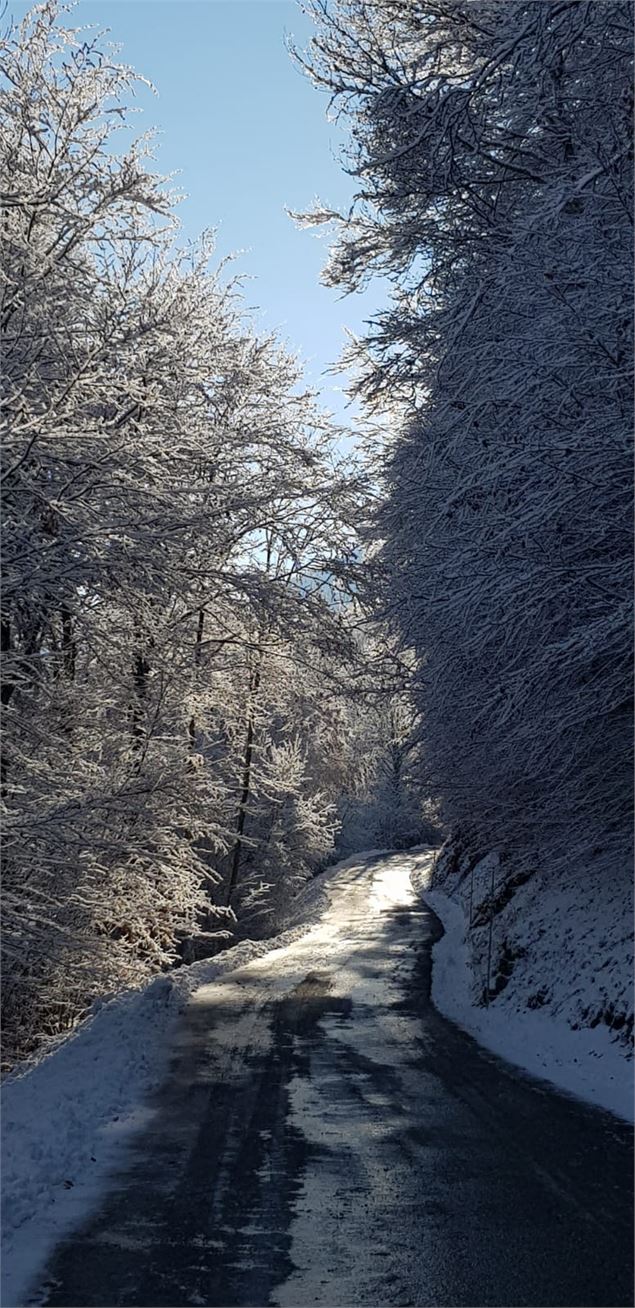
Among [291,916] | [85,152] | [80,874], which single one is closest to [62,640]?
[80,874]

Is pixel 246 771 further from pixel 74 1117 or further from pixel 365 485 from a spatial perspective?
pixel 74 1117

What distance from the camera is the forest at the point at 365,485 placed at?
908 centimetres

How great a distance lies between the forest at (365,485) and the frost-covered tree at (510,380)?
0.15 feet

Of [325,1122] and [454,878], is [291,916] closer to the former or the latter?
[454,878]

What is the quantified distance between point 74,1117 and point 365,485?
8.83 m

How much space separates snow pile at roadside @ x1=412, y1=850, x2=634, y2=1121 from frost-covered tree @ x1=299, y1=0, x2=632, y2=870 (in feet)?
2.61

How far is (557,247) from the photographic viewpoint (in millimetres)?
10102

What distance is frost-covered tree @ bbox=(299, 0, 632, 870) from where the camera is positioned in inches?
361

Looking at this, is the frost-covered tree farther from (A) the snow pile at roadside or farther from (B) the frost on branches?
(B) the frost on branches

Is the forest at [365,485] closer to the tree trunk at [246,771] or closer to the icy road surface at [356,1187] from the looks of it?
the icy road surface at [356,1187]

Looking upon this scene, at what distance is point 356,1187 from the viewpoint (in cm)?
665

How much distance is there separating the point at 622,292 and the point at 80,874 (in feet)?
24.3

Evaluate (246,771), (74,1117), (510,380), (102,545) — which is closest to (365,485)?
(510,380)

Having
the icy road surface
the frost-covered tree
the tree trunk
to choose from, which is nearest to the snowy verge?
the icy road surface
